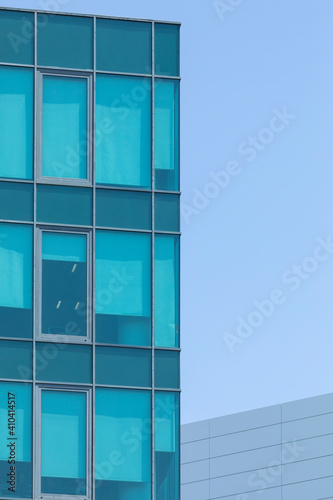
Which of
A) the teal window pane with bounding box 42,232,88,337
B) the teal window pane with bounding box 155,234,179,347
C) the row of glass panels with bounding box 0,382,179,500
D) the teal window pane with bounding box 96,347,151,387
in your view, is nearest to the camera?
the row of glass panels with bounding box 0,382,179,500

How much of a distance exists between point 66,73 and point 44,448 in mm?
8161

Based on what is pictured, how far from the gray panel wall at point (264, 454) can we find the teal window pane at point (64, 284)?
126 ft

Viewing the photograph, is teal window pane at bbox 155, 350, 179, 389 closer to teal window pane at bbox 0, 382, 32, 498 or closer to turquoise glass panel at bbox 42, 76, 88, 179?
teal window pane at bbox 0, 382, 32, 498

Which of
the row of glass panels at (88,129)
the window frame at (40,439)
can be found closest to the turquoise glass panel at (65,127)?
the row of glass panels at (88,129)

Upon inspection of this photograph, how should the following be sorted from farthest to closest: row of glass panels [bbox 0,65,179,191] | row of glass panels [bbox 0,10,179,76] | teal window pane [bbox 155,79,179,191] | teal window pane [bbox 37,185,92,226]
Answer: row of glass panels [bbox 0,10,179,76] → teal window pane [bbox 155,79,179,191] → row of glass panels [bbox 0,65,179,191] → teal window pane [bbox 37,185,92,226]

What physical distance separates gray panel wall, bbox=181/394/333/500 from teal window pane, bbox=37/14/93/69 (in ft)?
125

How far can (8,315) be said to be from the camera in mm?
30484

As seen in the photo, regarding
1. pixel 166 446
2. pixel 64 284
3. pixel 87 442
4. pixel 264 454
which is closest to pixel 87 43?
pixel 64 284

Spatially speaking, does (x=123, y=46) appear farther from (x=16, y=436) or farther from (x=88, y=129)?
(x=16, y=436)

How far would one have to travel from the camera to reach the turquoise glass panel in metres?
31.8

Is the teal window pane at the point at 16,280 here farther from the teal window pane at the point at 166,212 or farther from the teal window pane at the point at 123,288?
the teal window pane at the point at 166,212

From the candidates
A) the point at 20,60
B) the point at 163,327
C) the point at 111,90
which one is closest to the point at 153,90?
the point at 111,90

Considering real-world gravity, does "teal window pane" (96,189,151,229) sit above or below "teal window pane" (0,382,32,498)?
above

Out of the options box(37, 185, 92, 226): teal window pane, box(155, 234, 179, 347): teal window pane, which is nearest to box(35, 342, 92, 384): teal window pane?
box(155, 234, 179, 347): teal window pane
